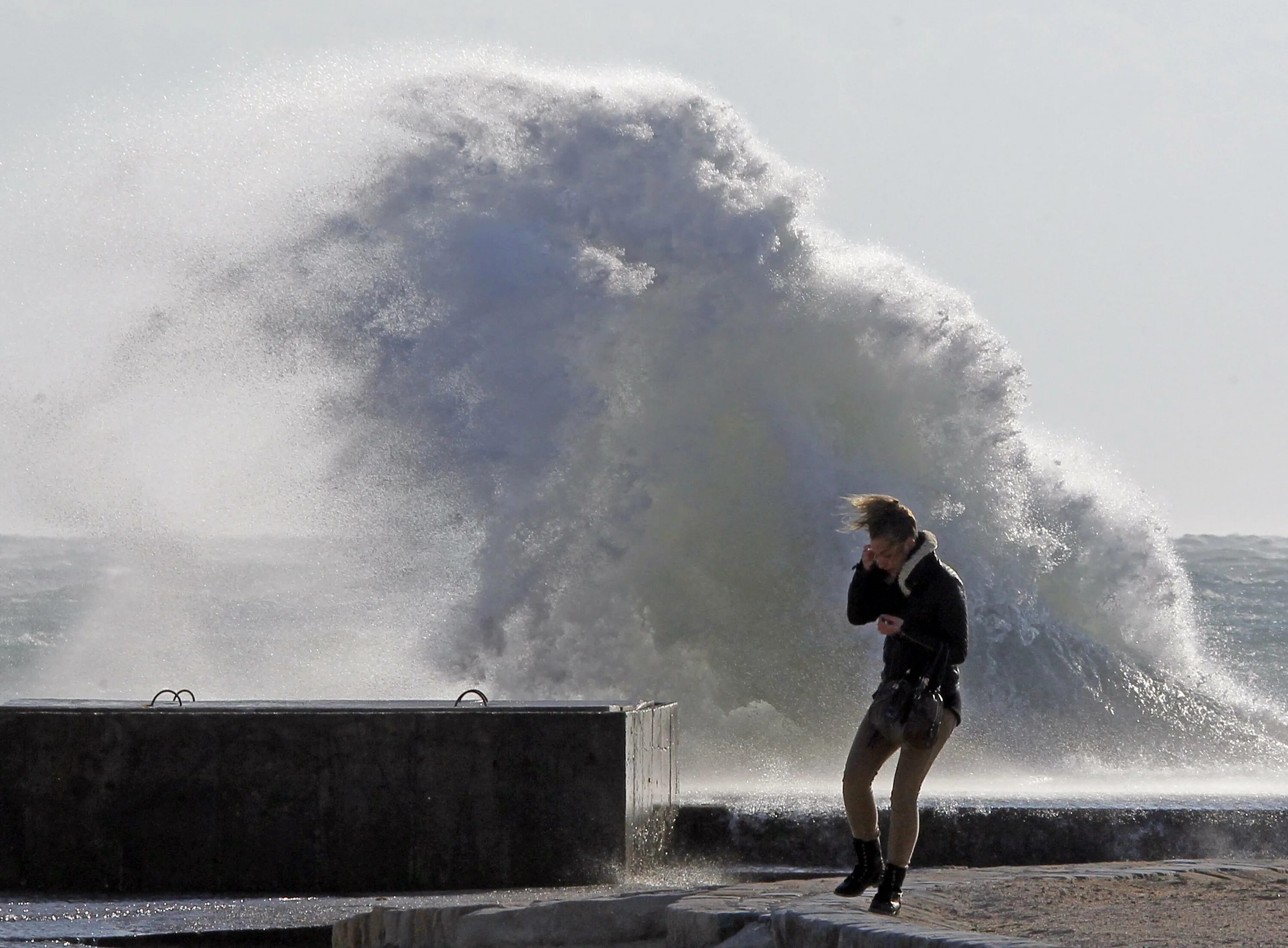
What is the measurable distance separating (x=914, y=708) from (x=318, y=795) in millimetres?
2526

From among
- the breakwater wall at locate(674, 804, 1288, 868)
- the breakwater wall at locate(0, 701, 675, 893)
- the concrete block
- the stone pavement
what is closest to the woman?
the stone pavement

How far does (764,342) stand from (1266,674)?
9.73 meters

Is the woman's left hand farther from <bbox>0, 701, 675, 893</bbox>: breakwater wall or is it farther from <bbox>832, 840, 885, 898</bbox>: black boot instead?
<bbox>0, 701, 675, 893</bbox>: breakwater wall

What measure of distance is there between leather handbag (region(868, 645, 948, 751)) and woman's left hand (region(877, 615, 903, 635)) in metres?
0.13

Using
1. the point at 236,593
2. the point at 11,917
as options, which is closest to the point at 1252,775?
the point at 11,917

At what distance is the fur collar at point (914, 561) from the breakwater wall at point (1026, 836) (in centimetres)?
212

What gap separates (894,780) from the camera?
4.66 metres

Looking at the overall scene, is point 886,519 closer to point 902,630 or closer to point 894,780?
point 902,630

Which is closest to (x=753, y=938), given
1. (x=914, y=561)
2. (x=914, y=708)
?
(x=914, y=708)

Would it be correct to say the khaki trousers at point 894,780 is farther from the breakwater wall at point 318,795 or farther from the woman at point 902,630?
the breakwater wall at point 318,795

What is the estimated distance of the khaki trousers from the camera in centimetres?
459

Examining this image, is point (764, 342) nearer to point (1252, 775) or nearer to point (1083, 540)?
point (1083, 540)

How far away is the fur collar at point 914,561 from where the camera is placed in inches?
181

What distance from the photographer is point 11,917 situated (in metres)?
5.39
